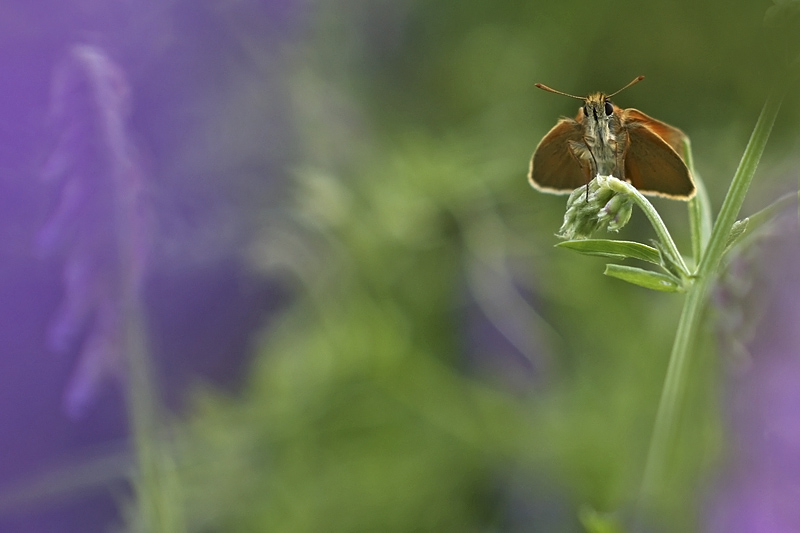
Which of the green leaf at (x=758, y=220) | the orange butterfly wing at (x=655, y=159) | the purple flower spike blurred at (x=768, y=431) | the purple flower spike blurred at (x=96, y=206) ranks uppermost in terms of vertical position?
the purple flower spike blurred at (x=96, y=206)

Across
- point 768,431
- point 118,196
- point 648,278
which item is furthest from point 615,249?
point 768,431

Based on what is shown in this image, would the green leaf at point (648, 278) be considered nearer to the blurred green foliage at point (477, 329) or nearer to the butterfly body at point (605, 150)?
the butterfly body at point (605, 150)

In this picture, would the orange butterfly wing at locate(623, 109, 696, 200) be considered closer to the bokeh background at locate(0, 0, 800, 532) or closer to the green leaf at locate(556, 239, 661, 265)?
the green leaf at locate(556, 239, 661, 265)

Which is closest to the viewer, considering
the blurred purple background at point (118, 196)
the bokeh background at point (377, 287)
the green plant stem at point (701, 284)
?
the green plant stem at point (701, 284)

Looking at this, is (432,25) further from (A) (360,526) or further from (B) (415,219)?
(A) (360,526)

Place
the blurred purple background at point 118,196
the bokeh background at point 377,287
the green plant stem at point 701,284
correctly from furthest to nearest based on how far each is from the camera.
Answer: the bokeh background at point 377,287, the blurred purple background at point 118,196, the green plant stem at point 701,284

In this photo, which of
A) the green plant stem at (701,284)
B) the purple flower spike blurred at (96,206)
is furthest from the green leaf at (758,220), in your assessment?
the purple flower spike blurred at (96,206)

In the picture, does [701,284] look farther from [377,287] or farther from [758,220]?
[377,287]
